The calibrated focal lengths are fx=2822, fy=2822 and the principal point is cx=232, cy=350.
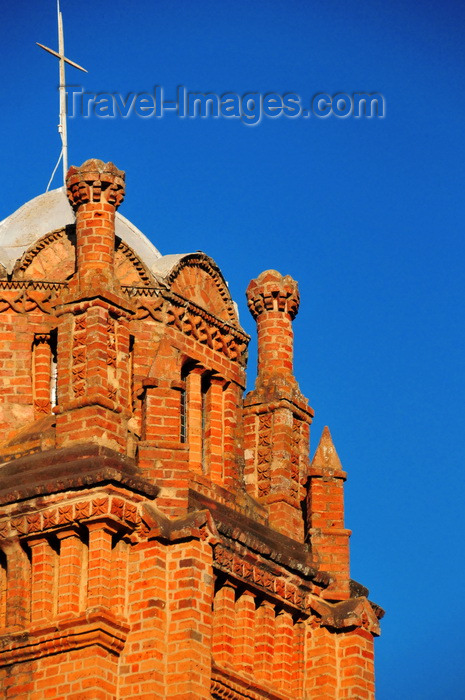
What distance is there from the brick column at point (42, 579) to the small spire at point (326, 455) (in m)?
6.77

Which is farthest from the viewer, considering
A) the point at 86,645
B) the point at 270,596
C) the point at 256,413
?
the point at 256,413

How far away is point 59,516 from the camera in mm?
45500

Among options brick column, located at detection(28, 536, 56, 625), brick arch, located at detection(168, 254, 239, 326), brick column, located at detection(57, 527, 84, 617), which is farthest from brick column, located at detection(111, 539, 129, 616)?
brick arch, located at detection(168, 254, 239, 326)

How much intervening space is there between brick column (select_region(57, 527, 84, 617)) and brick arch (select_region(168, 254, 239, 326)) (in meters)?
6.37

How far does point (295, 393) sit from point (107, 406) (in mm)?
6342

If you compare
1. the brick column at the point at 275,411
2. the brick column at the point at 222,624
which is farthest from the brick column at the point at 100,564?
the brick column at the point at 275,411

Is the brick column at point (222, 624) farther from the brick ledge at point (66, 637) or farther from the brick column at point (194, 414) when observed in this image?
the brick column at point (194, 414)

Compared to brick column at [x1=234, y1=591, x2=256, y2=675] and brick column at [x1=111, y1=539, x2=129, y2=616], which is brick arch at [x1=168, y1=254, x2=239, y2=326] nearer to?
brick column at [x1=234, y1=591, x2=256, y2=675]

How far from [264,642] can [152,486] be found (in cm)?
412

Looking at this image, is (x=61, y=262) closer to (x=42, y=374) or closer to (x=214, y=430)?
(x=42, y=374)

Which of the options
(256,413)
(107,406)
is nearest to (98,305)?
(107,406)

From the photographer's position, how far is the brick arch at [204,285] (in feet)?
166

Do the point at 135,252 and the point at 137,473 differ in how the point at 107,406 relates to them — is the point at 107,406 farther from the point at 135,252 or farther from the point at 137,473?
the point at 135,252

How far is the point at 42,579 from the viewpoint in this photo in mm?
45500
